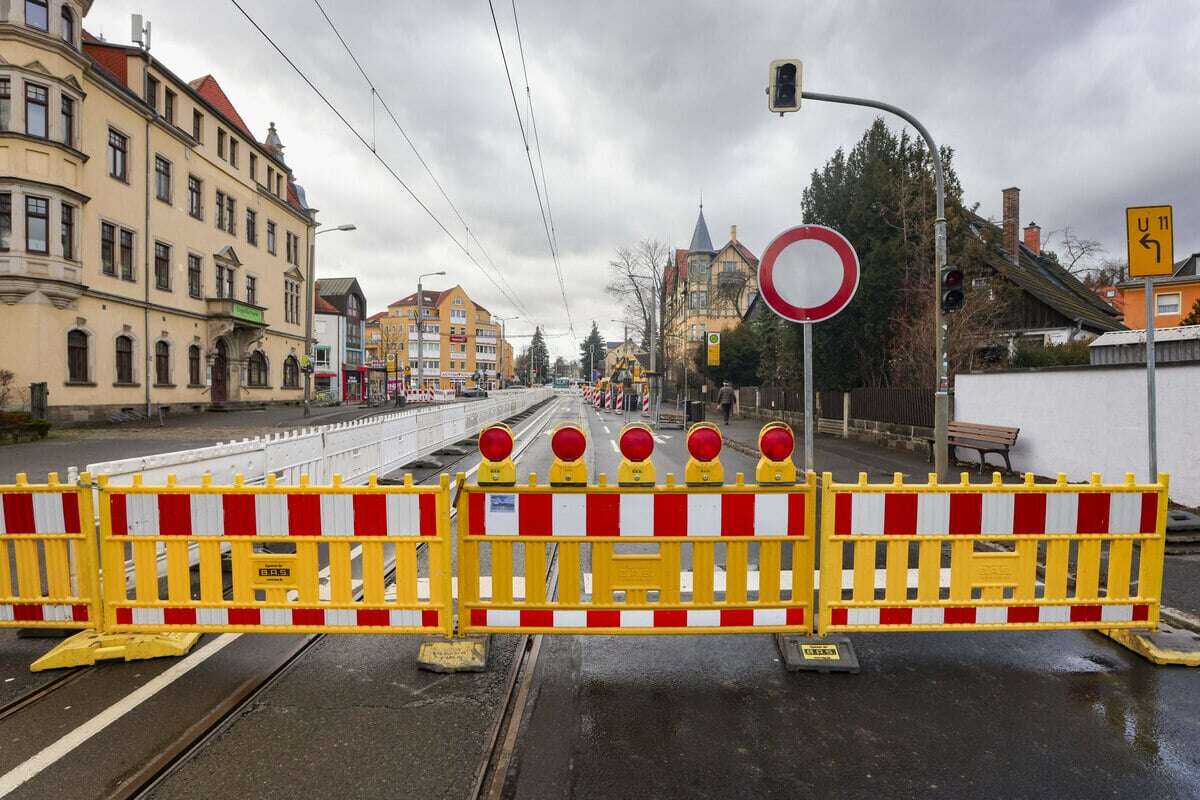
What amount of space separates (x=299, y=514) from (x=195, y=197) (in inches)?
1345

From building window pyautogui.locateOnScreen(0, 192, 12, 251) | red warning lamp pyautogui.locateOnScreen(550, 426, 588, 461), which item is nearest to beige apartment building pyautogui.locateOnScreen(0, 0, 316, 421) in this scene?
building window pyautogui.locateOnScreen(0, 192, 12, 251)

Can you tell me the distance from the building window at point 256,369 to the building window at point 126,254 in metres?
9.96

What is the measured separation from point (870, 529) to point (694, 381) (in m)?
45.9

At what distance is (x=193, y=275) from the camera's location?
30.6 meters

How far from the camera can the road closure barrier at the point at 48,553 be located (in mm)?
3760

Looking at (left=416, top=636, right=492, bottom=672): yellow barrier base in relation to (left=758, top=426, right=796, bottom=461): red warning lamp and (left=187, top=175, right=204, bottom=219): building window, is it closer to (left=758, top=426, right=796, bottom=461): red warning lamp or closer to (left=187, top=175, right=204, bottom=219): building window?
(left=758, top=426, right=796, bottom=461): red warning lamp

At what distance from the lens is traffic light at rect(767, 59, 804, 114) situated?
368 inches

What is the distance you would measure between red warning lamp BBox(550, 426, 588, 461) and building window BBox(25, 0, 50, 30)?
93.5 ft

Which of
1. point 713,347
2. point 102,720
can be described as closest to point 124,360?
point 713,347

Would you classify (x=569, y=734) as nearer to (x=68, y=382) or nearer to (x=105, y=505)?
(x=105, y=505)

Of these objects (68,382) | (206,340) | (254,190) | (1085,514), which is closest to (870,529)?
(1085,514)

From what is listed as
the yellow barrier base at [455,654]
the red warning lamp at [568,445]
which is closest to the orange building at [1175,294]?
the red warning lamp at [568,445]

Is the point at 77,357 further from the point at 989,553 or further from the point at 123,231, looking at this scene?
the point at 989,553

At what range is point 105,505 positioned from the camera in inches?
146
